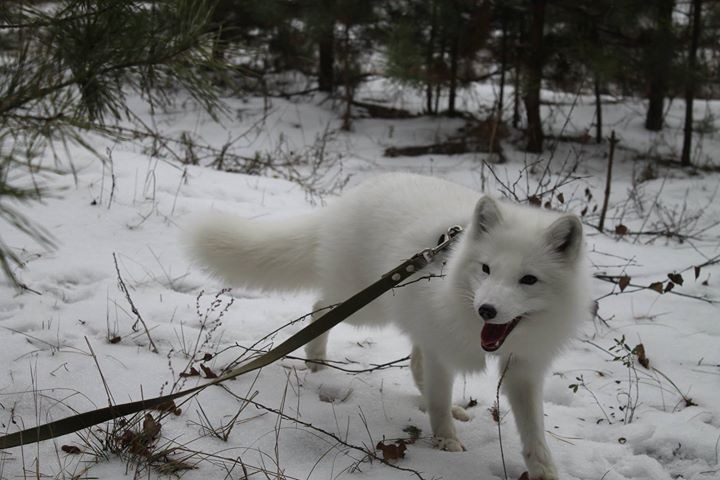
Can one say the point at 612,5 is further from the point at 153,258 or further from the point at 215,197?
the point at 153,258

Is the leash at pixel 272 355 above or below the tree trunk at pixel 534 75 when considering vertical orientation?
below

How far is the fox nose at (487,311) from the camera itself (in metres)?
2.11

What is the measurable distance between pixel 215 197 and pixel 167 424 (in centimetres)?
300

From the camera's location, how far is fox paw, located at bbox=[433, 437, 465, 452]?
2646 mm

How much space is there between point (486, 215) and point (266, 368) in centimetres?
145

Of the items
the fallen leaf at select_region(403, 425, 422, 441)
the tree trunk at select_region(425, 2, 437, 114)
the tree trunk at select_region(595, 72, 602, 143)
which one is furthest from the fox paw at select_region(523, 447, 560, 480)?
the tree trunk at select_region(425, 2, 437, 114)

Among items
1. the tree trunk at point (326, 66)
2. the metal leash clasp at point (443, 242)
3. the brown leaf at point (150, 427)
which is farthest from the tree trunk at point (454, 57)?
the brown leaf at point (150, 427)

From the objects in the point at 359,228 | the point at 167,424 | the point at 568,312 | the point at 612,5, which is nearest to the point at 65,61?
the point at 167,424

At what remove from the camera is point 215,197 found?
205 inches

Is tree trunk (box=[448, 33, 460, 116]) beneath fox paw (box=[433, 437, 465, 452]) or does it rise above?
above

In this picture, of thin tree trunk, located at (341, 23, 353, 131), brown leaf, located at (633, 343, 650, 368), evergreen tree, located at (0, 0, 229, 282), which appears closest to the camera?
evergreen tree, located at (0, 0, 229, 282)

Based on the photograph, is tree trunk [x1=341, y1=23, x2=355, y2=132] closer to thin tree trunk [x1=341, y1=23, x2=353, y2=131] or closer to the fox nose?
thin tree trunk [x1=341, y1=23, x2=353, y2=131]

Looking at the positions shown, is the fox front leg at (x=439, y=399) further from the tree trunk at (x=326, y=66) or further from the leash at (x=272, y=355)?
the tree trunk at (x=326, y=66)

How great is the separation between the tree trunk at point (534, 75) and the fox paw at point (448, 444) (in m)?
6.46
